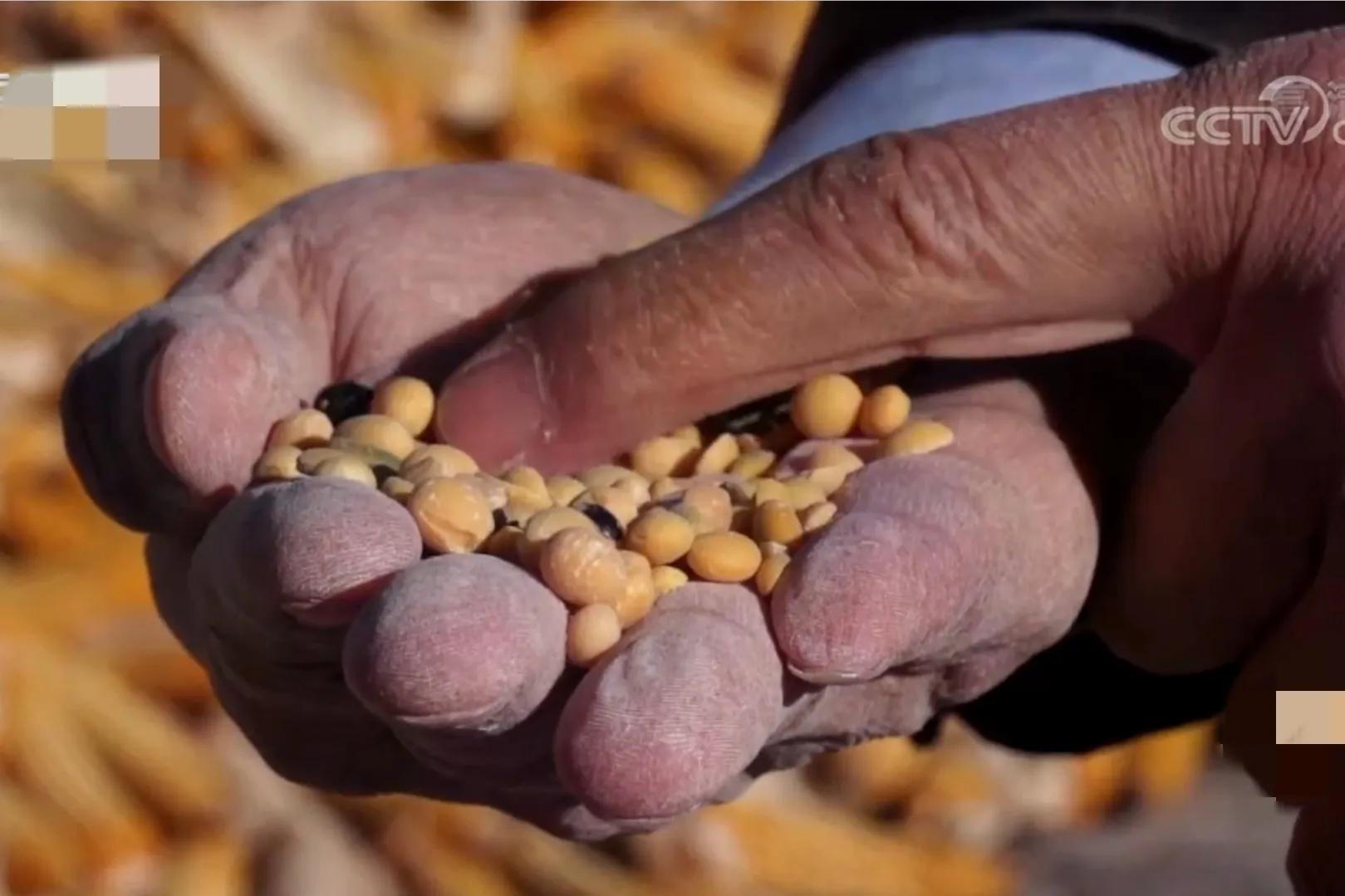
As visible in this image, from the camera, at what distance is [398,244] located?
1.01m

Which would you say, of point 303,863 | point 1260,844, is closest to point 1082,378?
point 303,863

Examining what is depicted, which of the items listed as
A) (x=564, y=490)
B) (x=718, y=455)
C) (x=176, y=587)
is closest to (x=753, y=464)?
(x=718, y=455)

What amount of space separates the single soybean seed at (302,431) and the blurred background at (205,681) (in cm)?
85

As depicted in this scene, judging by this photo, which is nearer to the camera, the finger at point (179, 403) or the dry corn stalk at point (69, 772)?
the finger at point (179, 403)

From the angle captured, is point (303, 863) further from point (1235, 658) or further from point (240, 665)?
point (1235, 658)

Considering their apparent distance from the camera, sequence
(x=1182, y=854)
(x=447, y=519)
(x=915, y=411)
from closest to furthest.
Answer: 1. (x=447, y=519)
2. (x=915, y=411)
3. (x=1182, y=854)

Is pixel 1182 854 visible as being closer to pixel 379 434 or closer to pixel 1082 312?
pixel 1082 312

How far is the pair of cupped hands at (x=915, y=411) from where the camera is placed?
0.75m

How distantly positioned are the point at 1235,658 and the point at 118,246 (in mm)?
1475

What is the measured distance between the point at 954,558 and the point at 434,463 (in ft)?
0.90

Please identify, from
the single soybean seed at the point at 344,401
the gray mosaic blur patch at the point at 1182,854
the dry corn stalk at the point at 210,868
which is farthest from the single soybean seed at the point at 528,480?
the gray mosaic blur patch at the point at 1182,854

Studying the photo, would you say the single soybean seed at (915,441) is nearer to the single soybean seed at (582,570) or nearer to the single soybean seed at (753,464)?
the single soybean seed at (753,464)

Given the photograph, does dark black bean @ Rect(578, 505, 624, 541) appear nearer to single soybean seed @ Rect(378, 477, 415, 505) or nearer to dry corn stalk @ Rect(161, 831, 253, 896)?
single soybean seed @ Rect(378, 477, 415, 505)

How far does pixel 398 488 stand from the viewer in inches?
31.4
